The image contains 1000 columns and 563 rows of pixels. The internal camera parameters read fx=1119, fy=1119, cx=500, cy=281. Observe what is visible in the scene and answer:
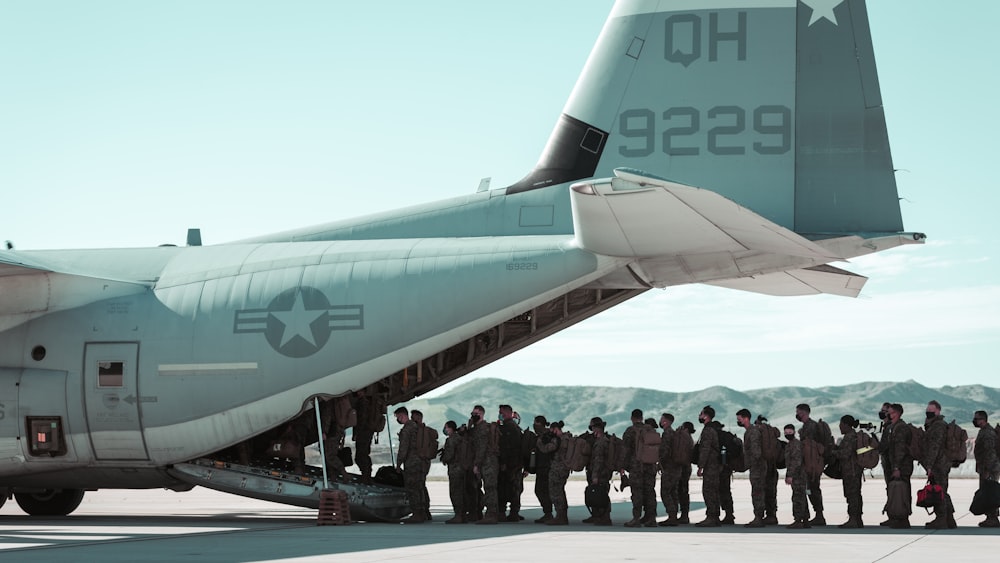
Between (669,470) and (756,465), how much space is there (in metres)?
1.17

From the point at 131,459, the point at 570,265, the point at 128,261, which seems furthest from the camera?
the point at 128,261

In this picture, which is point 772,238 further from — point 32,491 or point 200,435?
point 32,491

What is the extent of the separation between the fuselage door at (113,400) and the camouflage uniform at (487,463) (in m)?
4.90

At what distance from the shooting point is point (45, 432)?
16.4 metres

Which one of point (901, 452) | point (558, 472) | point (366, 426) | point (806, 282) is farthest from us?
point (366, 426)

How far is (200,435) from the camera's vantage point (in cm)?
1608

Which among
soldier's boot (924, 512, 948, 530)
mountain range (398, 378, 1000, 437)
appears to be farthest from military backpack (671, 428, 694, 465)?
mountain range (398, 378, 1000, 437)

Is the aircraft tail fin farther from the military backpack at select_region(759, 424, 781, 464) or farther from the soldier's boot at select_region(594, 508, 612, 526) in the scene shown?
the soldier's boot at select_region(594, 508, 612, 526)

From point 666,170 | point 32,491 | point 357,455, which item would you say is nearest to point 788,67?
point 666,170

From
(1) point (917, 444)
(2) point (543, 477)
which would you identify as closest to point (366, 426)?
(2) point (543, 477)

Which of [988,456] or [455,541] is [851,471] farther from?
[455,541]

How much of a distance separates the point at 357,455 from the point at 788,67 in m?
8.49

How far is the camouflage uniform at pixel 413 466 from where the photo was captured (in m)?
15.9

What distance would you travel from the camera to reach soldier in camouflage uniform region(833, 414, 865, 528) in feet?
48.3
